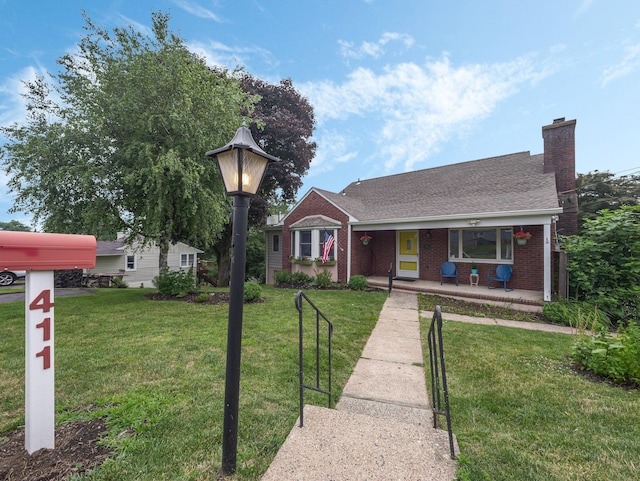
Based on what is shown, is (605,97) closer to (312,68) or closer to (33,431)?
(312,68)

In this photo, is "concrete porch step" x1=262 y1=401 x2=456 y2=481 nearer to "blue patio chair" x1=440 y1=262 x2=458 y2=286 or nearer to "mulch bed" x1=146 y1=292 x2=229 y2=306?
"mulch bed" x1=146 y1=292 x2=229 y2=306

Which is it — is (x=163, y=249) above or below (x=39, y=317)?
above

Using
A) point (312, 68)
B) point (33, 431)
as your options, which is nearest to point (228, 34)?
point (312, 68)

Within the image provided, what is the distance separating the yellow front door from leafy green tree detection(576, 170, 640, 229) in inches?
574

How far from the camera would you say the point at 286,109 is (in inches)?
596

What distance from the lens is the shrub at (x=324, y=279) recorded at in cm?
1078

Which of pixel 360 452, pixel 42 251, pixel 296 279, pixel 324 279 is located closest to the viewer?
pixel 42 251

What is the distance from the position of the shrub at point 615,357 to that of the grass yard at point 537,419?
0.23 meters

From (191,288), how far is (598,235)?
1112 centimetres

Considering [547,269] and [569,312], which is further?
[547,269]

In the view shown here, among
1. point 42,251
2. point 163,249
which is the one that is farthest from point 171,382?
point 163,249

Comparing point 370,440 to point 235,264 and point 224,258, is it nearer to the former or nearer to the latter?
point 235,264

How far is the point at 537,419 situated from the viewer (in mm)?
2658

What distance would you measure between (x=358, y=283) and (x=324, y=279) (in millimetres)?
1517
